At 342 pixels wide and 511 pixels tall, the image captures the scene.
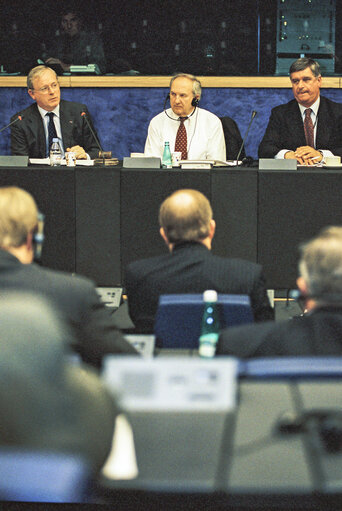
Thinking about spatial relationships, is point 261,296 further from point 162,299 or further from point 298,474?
point 298,474

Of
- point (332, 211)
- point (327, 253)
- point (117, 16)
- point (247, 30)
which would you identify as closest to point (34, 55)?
point (117, 16)

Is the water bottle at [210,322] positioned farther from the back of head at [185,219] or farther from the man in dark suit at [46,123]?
the man in dark suit at [46,123]

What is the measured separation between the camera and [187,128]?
4781 millimetres

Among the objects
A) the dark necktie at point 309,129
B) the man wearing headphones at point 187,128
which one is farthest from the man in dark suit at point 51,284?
the dark necktie at point 309,129

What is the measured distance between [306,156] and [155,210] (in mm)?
934

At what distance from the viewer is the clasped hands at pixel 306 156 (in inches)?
161

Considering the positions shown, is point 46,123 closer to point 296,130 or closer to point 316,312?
point 296,130

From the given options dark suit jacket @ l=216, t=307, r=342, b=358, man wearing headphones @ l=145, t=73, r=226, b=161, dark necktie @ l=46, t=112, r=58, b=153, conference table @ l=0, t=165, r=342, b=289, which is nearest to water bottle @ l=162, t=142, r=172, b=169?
conference table @ l=0, t=165, r=342, b=289

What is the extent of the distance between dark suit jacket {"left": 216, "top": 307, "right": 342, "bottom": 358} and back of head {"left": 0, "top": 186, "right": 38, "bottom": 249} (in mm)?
526

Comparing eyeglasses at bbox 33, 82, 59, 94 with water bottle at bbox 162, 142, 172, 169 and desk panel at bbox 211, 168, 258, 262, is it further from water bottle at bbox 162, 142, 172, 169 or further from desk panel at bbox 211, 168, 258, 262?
desk panel at bbox 211, 168, 258, 262

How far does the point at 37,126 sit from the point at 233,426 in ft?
12.3

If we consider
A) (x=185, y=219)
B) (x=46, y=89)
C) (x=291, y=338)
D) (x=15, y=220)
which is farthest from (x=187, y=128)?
(x=291, y=338)

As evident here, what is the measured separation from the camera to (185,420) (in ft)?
4.05

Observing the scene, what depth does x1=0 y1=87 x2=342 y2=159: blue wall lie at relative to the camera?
620cm
